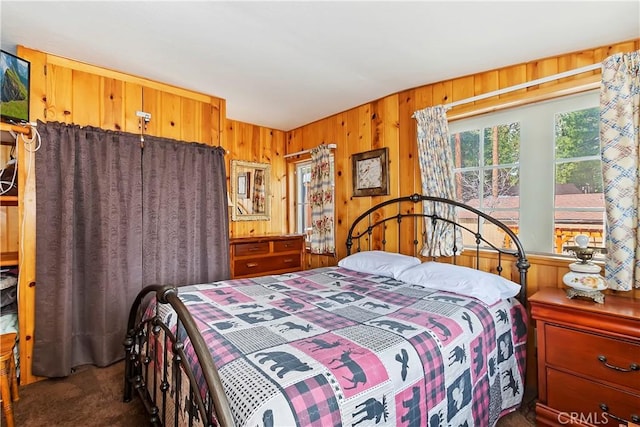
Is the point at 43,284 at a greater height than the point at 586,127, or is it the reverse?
the point at 586,127

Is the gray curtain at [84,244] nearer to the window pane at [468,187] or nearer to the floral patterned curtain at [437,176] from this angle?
the floral patterned curtain at [437,176]

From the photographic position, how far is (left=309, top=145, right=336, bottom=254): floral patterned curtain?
356cm

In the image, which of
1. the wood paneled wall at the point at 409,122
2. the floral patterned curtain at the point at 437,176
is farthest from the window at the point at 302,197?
the floral patterned curtain at the point at 437,176

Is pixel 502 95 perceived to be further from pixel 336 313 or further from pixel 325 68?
pixel 336 313

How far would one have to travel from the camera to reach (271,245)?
3.59m

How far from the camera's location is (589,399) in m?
1.54

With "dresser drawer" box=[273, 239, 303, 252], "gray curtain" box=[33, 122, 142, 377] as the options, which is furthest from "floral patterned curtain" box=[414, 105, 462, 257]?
"gray curtain" box=[33, 122, 142, 377]

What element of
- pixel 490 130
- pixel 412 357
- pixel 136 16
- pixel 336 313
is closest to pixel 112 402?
pixel 336 313

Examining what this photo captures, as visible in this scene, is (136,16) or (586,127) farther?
(586,127)

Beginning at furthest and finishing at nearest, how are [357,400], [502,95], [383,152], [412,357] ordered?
[383,152]
[502,95]
[412,357]
[357,400]

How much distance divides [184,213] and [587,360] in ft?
9.97

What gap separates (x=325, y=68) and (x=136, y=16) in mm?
1313

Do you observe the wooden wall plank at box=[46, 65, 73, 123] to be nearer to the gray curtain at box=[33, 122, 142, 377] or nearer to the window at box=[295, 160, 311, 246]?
the gray curtain at box=[33, 122, 142, 377]

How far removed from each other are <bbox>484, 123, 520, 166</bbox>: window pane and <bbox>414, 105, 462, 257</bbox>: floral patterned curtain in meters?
0.29
